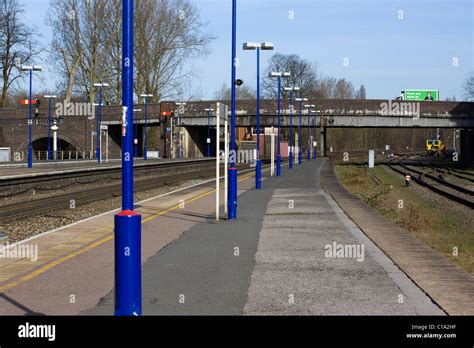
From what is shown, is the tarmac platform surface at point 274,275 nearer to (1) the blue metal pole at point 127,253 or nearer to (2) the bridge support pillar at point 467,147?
(1) the blue metal pole at point 127,253

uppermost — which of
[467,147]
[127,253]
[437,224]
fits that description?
[127,253]

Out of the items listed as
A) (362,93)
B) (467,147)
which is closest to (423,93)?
(467,147)

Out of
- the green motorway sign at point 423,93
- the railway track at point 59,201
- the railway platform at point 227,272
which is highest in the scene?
the green motorway sign at point 423,93

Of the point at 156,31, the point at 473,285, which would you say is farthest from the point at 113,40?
the point at 473,285

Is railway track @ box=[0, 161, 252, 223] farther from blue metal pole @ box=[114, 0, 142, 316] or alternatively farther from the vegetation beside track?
blue metal pole @ box=[114, 0, 142, 316]

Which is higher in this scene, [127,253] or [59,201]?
[127,253]

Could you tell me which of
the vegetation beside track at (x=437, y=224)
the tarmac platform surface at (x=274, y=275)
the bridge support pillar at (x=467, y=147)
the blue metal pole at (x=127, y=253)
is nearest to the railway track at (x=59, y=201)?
the tarmac platform surface at (x=274, y=275)

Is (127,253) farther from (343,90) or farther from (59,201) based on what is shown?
(343,90)

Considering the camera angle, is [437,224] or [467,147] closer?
[437,224]

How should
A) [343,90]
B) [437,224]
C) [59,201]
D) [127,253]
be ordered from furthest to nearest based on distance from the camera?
[343,90], [59,201], [437,224], [127,253]

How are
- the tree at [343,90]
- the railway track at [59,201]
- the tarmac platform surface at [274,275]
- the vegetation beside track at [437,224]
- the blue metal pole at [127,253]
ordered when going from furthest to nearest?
the tree at [343,90] → the railway track at [59,201] → the vegetation beside track at [437,224] → the tarmac platform surface at [274,275] → the blue metal pole at [127,253]

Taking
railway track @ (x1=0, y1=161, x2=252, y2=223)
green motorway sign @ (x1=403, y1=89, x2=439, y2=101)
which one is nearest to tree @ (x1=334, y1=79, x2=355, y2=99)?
green motorway sign @ (x1=403, y1=89, x2=439, y2=101)

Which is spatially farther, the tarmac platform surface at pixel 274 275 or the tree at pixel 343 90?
the tree at pixel 343 90

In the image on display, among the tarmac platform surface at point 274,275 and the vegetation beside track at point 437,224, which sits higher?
the tarmac platform surface at point 274,275
